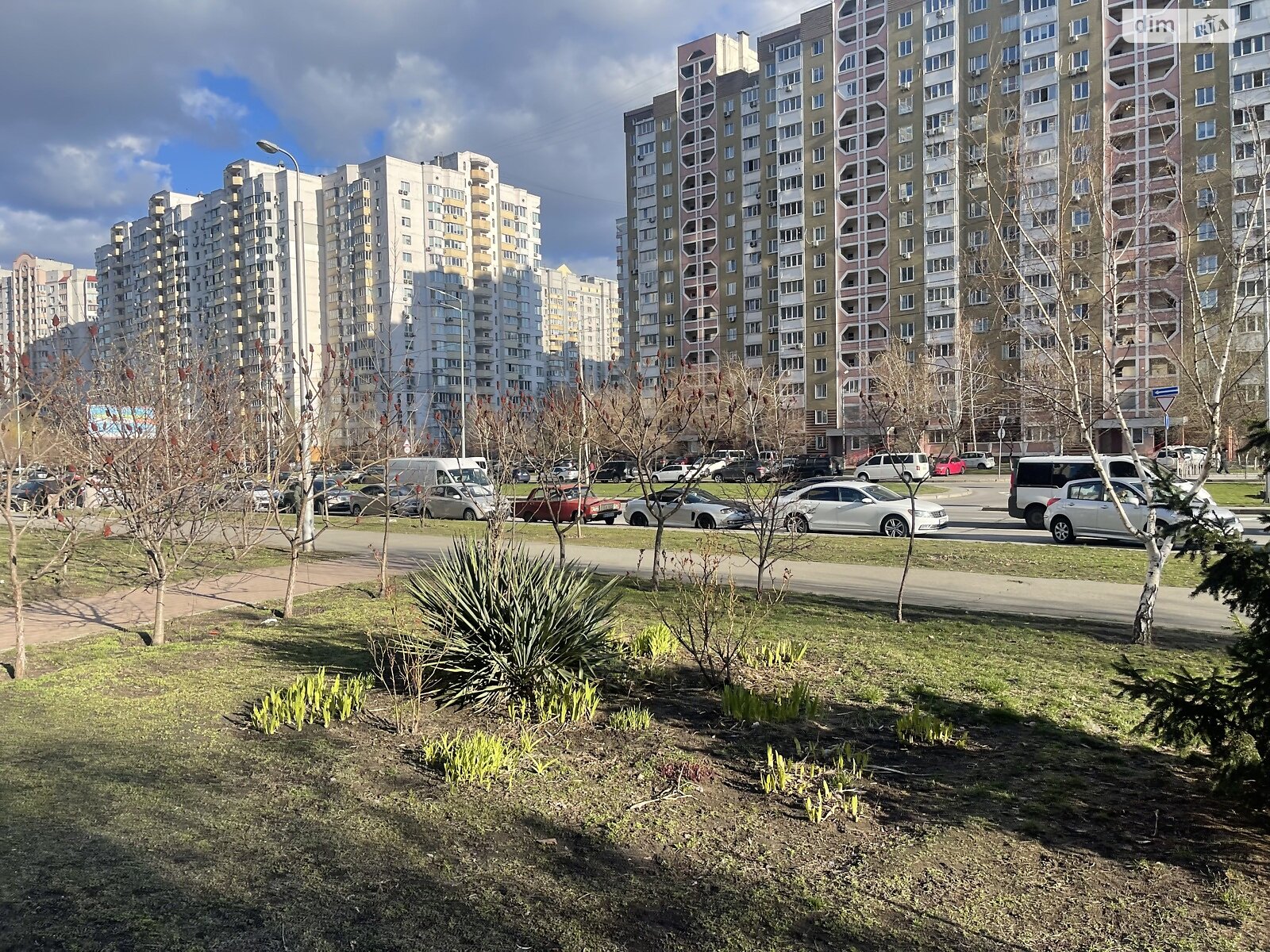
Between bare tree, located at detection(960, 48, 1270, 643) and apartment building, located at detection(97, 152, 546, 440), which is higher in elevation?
apartment building, located at detection(97, 152, 546, 440)

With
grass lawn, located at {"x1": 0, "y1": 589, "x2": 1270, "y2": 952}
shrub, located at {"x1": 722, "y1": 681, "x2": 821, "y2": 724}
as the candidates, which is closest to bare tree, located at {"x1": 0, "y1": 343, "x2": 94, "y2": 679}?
grass lawn, located at {"x1": 0, "y1": 589, "x2": 1270, "y2": 952}

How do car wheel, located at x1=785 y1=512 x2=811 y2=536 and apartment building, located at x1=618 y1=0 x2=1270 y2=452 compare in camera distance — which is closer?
car wheel, located at x1=785 y1=512 x2=811 y2=536

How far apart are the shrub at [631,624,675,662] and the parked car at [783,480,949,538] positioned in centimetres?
1320

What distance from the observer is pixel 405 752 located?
525cm

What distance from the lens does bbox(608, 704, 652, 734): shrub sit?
18.3ft

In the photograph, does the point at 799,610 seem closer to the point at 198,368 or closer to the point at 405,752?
the point at 405,752

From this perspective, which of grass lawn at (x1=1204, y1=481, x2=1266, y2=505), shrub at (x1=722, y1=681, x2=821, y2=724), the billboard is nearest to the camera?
shrub at (x1=722, y1=681, x2=821, y2=724)

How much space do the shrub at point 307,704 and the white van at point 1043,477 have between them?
20.4m

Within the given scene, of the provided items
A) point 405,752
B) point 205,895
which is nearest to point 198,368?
point 405,752

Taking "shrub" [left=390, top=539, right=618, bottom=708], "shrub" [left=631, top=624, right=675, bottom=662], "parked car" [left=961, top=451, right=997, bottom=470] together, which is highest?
"parked car" [left=961, top=451, right=997, bottom=470]

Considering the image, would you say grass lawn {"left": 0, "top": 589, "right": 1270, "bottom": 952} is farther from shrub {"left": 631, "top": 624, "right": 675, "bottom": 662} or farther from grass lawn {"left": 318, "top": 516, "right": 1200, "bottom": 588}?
grass lawn {"left": 318, "top": 516, "right": 1200, "bottom": 588}

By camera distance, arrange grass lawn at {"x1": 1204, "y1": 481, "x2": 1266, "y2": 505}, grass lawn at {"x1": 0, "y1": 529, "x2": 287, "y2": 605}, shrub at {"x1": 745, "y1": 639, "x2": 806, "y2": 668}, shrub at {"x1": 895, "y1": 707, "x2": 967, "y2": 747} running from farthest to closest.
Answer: grass lawn at {"x1": 1204, "y1": 481, "x2": 1266, "y2": 505} < grass lawn at {"x1": 0, "y1": 529, "x2": 287, "y2": 605} < shrub at {"x1": 745, "y1": 639, "x2": 806, "y2": 668} < shrub at {"x1": 895, "y1": 707, "x2": 967, "y2": 747}

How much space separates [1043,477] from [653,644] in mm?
19247

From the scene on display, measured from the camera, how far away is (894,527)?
2078 cm
